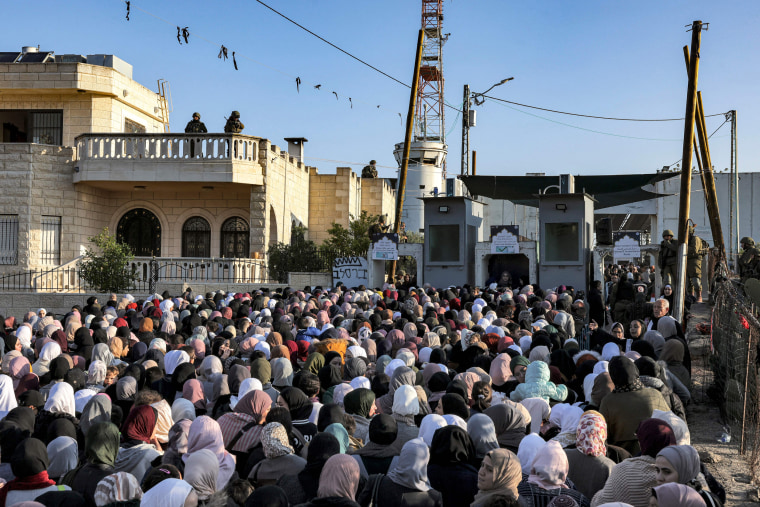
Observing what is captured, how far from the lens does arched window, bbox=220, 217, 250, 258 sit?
83.5ft

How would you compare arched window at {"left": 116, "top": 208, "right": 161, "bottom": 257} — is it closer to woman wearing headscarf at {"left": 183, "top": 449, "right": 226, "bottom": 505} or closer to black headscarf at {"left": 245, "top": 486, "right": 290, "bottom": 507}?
woman wearing headscarf at {"left": 183, "top": 449, "right": 226, "bottom": 505}

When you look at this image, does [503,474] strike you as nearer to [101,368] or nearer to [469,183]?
[101,368]

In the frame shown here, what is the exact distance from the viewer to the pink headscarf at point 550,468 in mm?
4730

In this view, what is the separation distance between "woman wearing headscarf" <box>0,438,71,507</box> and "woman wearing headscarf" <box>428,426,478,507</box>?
2521 millimetres

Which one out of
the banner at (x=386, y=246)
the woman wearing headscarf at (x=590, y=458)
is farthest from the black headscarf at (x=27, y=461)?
the banner at (x=386, y=246)

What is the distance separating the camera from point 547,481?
187 inches

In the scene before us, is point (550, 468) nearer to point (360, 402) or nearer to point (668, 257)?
point (360, 402)

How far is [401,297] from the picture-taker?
15.7m

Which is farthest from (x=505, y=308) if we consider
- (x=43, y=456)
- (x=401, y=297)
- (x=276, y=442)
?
(x=43, y=456)

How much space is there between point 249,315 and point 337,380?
5.49 meters

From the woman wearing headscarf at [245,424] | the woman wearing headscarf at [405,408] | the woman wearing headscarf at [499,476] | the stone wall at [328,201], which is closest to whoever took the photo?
the woman wearing headscarf at [499,476]

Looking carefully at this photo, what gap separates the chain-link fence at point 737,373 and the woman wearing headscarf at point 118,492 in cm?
586

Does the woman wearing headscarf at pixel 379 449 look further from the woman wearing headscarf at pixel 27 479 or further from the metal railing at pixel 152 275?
the metal railing at pixel 152 275

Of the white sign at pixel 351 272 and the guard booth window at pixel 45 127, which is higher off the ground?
the guard booth window at pixel 45 127
